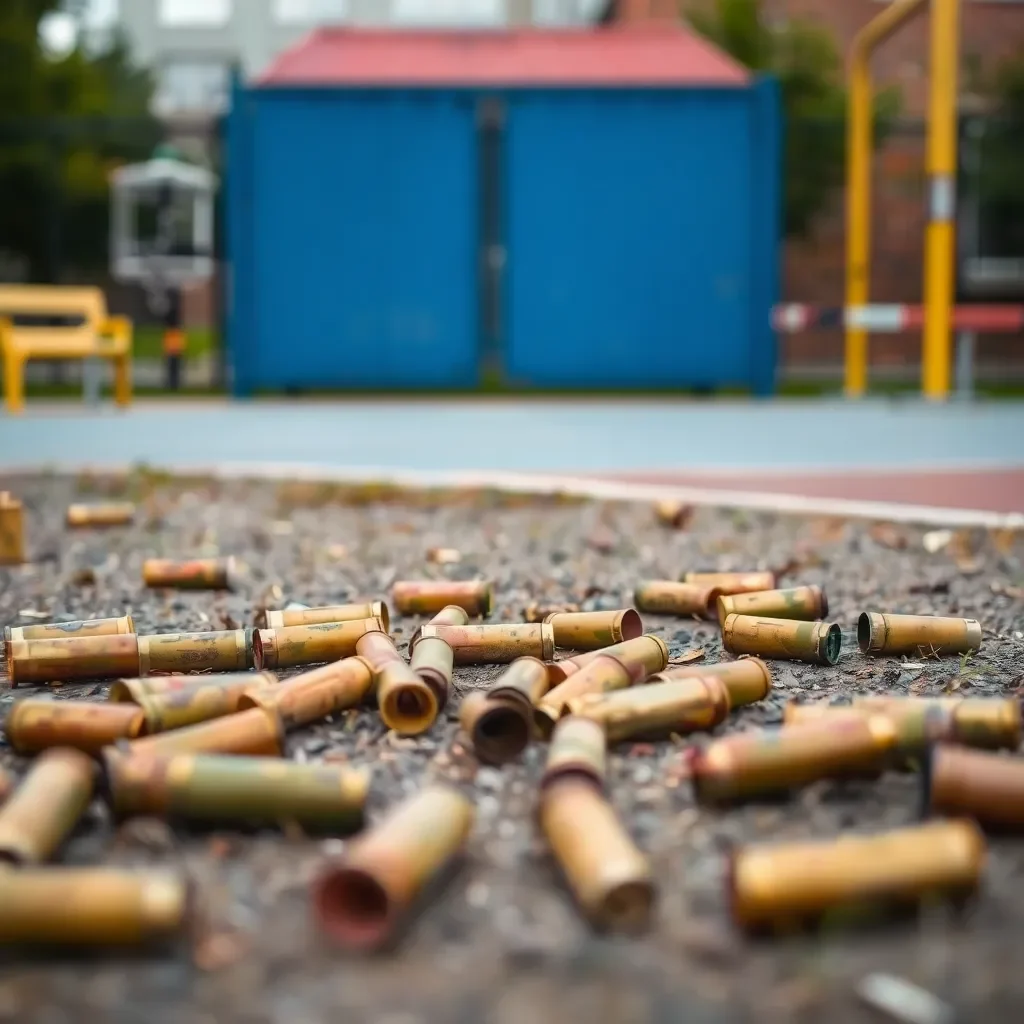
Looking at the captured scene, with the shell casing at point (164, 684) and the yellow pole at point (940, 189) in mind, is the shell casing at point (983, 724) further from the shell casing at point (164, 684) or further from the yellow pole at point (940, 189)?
the yellow pole at point (940, 189)

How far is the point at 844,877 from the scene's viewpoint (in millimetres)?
1615

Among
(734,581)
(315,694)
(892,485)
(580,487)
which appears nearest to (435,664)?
(315,694)

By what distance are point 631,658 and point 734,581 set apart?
1.02 metres

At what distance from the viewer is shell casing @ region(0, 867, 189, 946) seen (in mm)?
1557

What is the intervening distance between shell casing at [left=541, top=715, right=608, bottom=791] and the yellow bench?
395 inches

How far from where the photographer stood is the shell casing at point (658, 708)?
7.52ft

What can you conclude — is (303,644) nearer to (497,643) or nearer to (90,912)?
(497,643)

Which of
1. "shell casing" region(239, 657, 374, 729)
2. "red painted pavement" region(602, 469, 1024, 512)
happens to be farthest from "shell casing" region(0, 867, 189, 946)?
"red painted pavement" region(602, 469, 1024, 512)

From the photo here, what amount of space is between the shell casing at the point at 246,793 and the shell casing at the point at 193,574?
198cm

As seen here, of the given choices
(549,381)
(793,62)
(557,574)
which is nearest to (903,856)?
(557,574)

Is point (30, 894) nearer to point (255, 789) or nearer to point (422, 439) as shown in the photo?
point (255, 789)

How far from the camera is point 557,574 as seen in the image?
13.7 feet

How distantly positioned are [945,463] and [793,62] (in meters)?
14.7

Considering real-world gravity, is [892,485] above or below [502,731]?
above
